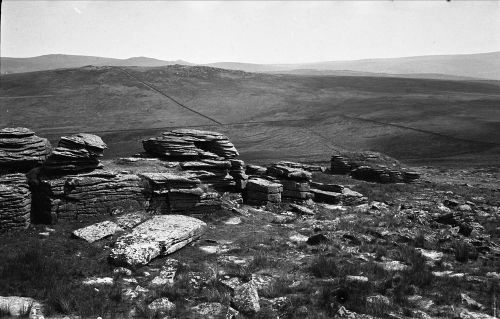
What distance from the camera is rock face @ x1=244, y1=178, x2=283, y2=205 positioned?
20422mm

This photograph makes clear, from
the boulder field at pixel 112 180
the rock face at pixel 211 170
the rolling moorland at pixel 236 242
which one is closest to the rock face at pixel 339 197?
the rolling moorland at pixel 236 242

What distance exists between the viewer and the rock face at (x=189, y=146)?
67.4 feet

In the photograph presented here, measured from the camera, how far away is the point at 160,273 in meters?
11.2

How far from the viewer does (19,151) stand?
611 inches

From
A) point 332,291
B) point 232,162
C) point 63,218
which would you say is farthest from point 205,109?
point 332,291

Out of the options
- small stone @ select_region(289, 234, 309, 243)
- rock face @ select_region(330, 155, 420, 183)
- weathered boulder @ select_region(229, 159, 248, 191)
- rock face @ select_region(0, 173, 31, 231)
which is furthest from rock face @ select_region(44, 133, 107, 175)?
rock face @ select_region(330, 155, 420, 183)

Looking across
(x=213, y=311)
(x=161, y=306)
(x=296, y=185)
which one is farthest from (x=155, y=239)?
(x=296, y=185)

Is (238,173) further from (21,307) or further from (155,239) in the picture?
(21,307)

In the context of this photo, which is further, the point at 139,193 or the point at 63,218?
the point at 139,193

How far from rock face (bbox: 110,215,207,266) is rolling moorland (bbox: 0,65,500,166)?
3086 cm

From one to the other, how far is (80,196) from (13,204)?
7.52ft

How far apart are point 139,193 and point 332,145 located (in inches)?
1701

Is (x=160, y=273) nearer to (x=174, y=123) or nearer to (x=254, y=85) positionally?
(x=174, y=123)

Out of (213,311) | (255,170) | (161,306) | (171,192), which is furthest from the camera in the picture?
(255,170)
